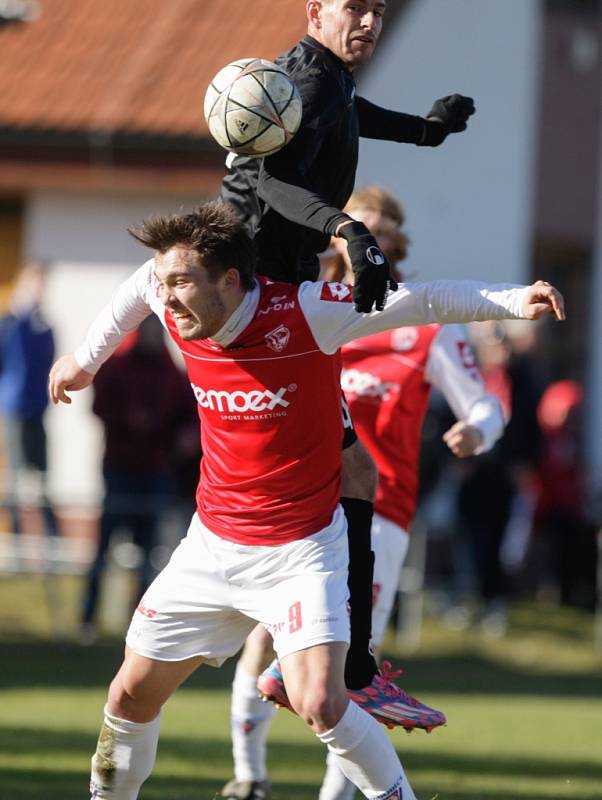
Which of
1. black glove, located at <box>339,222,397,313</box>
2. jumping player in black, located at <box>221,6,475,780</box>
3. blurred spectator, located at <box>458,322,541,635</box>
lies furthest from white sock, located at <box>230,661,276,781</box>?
blurred spectator, located at <box>458,322,541,635</box>

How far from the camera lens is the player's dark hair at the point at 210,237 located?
5.24 metres

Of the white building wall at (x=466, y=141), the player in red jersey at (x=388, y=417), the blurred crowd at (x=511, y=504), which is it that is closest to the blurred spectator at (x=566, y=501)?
the blurred crowd at (x=511, y=504)

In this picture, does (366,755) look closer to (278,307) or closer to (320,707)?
(320,707)

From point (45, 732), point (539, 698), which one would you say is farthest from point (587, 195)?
point (45, 732)

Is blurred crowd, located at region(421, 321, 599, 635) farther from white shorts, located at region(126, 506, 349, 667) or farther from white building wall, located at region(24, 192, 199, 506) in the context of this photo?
white shorts, located at region(126, 506, 349, 667)

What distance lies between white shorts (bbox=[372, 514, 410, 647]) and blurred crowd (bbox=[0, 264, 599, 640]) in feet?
14.8

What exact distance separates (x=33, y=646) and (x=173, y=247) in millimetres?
7388

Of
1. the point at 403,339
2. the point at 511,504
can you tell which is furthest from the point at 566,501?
the point at 403,339

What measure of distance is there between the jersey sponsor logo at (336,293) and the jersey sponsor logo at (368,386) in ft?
4.78

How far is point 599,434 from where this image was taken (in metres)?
18.2

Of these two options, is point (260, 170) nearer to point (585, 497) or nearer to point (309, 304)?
point (309, 304)

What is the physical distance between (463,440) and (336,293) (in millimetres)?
1429

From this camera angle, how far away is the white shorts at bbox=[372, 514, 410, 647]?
258 inches

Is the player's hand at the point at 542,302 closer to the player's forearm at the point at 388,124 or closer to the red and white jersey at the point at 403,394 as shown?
the player's forearm at the point at 388,124
